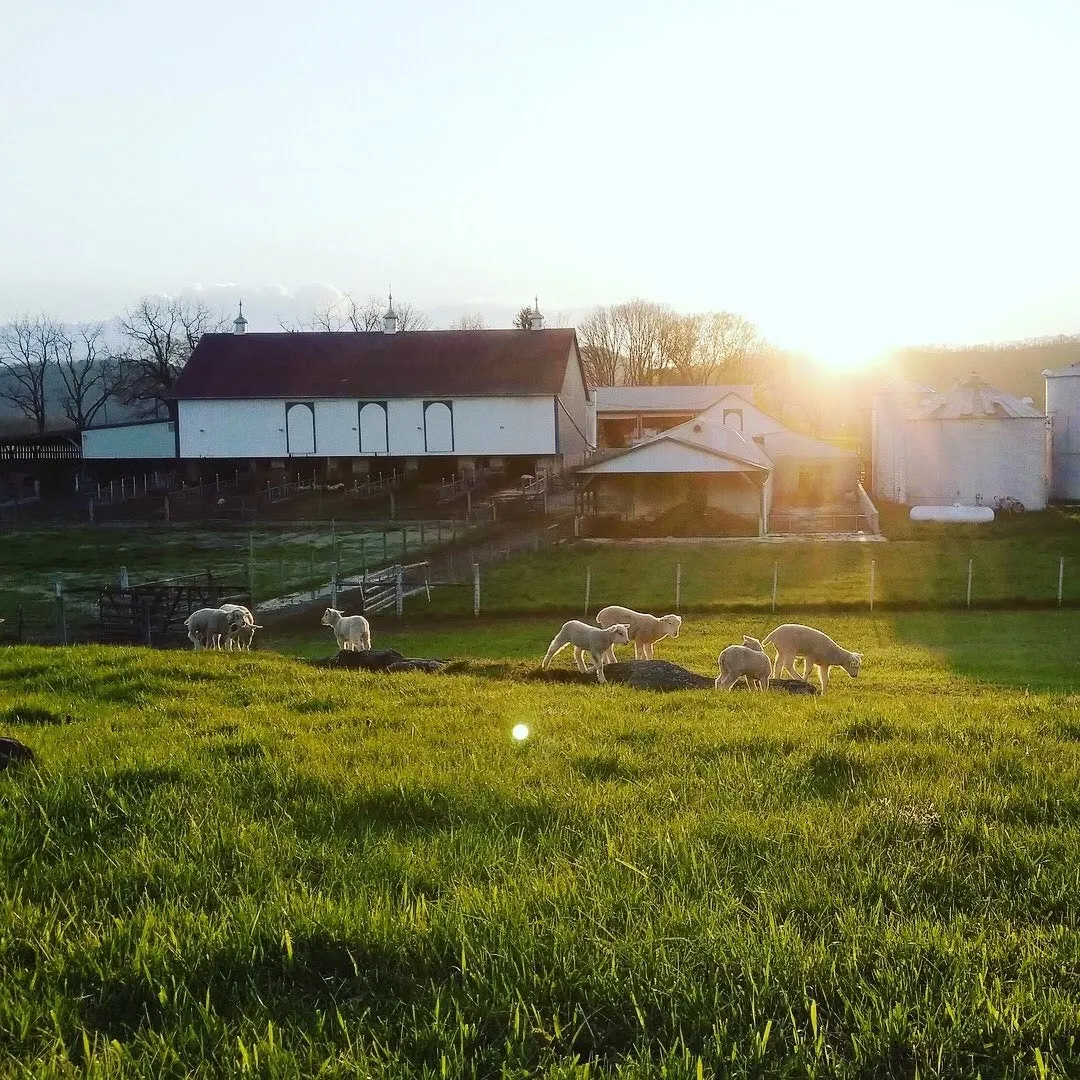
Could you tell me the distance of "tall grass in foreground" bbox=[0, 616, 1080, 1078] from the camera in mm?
3658

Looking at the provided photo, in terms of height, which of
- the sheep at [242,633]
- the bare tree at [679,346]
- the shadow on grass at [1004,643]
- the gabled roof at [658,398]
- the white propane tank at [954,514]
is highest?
the bare tree at [679,346]

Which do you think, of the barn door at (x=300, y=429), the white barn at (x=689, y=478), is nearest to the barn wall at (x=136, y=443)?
the barn door at (x=300, y=429)

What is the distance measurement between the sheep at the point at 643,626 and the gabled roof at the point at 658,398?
6244 cm

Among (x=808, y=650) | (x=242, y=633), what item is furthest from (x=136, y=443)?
(x=808, y=650)

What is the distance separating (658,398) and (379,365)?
89.2 ft

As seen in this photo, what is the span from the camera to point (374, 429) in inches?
2445

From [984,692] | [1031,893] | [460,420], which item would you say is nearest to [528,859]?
[1031,893]

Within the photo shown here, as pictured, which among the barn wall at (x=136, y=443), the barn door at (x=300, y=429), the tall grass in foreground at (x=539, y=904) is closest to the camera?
the tall grass in foreground at (x=539, y=904)

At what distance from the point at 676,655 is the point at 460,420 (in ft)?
136

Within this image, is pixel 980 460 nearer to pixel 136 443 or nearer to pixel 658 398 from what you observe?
pixel 658 398

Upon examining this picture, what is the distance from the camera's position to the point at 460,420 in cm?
6147

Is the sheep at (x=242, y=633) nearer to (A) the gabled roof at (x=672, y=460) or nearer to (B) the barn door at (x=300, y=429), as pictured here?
(A) the gabled roof at (x=672, y=460)

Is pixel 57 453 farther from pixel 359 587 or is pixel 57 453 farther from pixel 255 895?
pixel 255 895

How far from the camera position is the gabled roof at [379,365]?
203 feet
